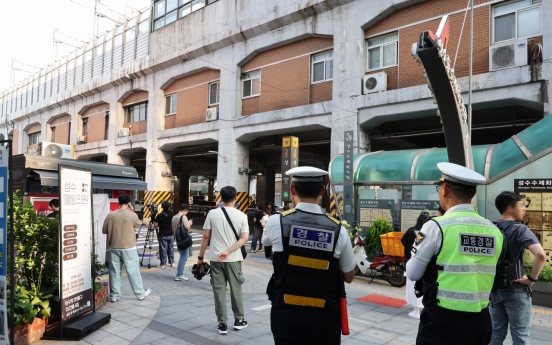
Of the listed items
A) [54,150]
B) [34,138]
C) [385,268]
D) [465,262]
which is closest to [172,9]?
[54,150]

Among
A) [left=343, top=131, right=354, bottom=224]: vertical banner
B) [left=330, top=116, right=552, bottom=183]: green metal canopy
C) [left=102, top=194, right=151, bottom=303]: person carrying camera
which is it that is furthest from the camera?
[left=343, top=131, right=354, bottom=224]: vertical banner

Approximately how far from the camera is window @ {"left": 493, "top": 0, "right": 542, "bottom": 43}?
467 inches

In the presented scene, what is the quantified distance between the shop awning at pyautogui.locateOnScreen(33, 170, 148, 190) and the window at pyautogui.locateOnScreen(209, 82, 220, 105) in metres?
9.74

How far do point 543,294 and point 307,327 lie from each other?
685 cm

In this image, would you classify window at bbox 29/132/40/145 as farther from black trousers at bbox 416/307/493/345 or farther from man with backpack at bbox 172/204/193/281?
black trousers at bbox 416/307/493/345

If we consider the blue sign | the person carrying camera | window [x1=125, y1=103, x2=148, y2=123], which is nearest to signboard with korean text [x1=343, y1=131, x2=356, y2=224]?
the person carrying camera

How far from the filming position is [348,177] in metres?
11.8

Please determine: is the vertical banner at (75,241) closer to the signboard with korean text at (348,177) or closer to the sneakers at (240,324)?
the sneakers at (240,324)

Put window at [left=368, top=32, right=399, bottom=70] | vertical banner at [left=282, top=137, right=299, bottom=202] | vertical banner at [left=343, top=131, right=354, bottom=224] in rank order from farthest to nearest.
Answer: vertical banner at [left=282, top=137, right=299, bottom=202] → window at [left=368, top=32, right=399, bottom=70] → vertical banner at [left=343, top=131, right=354, bottom=224]

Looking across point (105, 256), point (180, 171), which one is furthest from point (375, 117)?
point (180, 171)

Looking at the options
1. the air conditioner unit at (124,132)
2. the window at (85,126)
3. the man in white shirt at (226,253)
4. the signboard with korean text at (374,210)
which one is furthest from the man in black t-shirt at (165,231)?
the window at (85,126)

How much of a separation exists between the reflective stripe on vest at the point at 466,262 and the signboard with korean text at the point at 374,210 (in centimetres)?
818

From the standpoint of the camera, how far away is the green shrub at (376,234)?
1007cm

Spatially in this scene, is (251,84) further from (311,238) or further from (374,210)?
(311,238)
